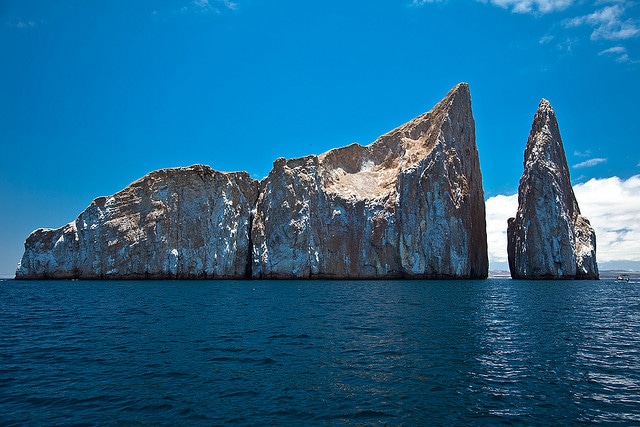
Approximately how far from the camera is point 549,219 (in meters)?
82.1

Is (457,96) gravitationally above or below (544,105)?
above

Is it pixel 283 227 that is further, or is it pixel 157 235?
pixel 157 235

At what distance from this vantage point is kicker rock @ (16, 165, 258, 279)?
84.0m

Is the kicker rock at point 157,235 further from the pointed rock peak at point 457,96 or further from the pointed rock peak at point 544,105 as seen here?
the pointed rock peak at point 544,105

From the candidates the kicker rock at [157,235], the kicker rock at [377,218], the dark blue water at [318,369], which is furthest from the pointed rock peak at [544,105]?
the dark blue water at [318,369]

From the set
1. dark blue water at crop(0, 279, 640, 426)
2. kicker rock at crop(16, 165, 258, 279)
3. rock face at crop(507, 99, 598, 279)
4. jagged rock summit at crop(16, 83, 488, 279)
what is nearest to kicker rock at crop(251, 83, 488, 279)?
jagged rock summit at crop(16, 83, 488, 279)

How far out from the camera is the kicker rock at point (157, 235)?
84000 millimetres

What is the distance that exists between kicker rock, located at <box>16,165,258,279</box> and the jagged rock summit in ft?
0.62

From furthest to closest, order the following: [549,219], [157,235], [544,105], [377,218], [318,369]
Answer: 1. [544,105]
2. [157,235]
3. [377,218]
4. [549,219]
5. [318,369]

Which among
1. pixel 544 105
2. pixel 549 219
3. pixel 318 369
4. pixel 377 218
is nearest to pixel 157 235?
pixel 377 218

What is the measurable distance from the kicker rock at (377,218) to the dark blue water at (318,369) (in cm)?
5239

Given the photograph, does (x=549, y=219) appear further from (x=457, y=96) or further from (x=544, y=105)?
(x=457, y=96)

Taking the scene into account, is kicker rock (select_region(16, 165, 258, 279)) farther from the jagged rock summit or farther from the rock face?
the rock face

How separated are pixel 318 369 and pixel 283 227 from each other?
68.5 metres
